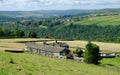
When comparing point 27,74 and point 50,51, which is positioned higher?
point 27,74

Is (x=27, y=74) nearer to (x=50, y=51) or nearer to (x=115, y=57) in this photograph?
(x=50, y=51)

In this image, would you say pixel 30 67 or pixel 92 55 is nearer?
pixel 30 67

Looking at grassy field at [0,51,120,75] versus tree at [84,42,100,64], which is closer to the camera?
grassy field at [0,51,120,75]

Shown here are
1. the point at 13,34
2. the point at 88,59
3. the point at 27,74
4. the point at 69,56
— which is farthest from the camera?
the point at 13,34

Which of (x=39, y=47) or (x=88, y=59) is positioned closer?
(x=88, y=59)

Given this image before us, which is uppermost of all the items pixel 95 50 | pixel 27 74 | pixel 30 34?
pixel 27 74

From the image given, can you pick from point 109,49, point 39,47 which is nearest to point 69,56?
point 39,47

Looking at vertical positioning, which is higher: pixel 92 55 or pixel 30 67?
pixel 30 67

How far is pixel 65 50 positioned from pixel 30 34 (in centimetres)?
7415

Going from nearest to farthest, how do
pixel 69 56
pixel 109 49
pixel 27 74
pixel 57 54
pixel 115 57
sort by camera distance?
pixel 27 74 < pixel 69 56 < pixel 57 54 < pixel 115 57 < pixel 109 49

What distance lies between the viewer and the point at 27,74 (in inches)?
831

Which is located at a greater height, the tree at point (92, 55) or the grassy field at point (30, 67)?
the grassy field at point (30, 67)

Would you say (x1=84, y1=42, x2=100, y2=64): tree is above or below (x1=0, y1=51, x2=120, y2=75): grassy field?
below

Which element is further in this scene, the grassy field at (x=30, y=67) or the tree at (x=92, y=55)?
the tree at (x=92, y=55)
